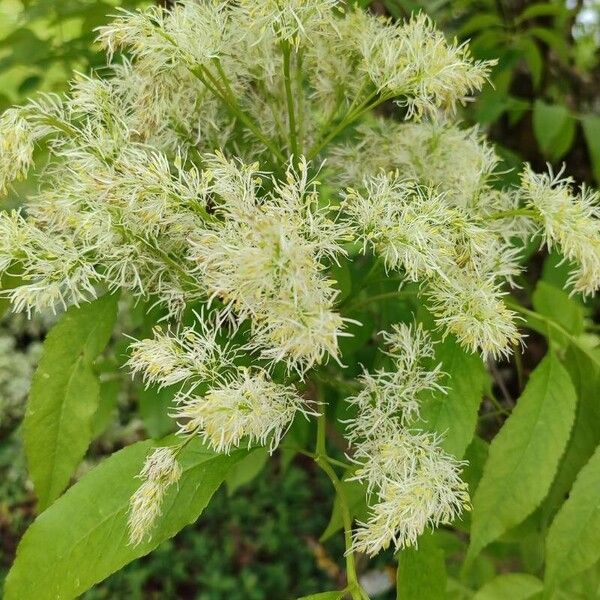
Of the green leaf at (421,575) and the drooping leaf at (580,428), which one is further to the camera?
the drooping leaf at (580,428)

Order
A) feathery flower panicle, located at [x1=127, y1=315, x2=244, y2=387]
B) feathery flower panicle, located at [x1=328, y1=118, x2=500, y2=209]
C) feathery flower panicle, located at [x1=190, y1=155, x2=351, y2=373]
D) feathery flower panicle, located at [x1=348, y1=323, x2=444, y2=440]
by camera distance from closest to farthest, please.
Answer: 1. feathery flower panicle, located at [x1=190, y1=155, x2=351, y2=373]
2. feathery flower panicle, located at [x1=127, y1=315, x2=244, y2=387]
3. feathery flower panicle, located at [x1=348, y1=323, x2=444, y2=440]
4. feathery flower panicle, located at [x1=328, y1=118, x2=500, y2=209]

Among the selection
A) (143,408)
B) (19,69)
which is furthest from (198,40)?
(143,408)

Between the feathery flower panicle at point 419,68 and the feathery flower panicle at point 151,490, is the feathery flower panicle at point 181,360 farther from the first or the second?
the feathery flower panicle at point 419,68

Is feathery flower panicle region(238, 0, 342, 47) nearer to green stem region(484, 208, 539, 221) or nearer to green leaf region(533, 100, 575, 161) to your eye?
green stem region(484, 208, 539, 221)

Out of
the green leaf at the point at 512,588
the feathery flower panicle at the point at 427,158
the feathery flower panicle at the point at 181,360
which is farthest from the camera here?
the green leaf at the point at 512,588

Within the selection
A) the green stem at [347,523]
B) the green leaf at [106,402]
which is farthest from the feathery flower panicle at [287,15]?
the green leaf at [106,402]

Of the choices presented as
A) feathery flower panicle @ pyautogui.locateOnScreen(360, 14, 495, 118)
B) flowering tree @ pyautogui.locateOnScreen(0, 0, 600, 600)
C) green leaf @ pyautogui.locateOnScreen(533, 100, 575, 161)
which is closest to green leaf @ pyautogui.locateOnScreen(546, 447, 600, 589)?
flowering tree @ pyautogui.locateOnScreen(0, 0, 600, 600)

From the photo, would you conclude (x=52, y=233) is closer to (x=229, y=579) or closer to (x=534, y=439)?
(x=534, y=439)
